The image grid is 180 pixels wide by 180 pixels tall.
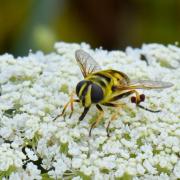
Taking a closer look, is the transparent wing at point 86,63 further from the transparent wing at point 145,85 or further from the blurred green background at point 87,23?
the blurred green background at point 87,23

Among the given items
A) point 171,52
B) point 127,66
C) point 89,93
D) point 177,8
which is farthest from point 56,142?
point 177,8

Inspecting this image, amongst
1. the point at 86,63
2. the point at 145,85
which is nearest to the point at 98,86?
the point at 145,85

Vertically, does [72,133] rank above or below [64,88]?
below

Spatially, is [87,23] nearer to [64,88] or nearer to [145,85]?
[64,88]

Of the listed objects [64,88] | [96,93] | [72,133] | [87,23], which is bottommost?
[72,133]

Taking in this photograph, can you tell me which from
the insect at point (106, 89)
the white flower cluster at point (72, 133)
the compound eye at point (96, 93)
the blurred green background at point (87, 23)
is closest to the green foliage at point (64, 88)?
the white flower cluster at point (72, 133)

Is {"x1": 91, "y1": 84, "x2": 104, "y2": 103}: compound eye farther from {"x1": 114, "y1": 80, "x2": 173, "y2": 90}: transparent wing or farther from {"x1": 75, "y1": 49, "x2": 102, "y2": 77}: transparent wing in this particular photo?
{"x1": 75, "y1": 49, "x2": 102, "y2": 77}: transparent wing

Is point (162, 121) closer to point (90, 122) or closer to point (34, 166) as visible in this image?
point (90, 122)
